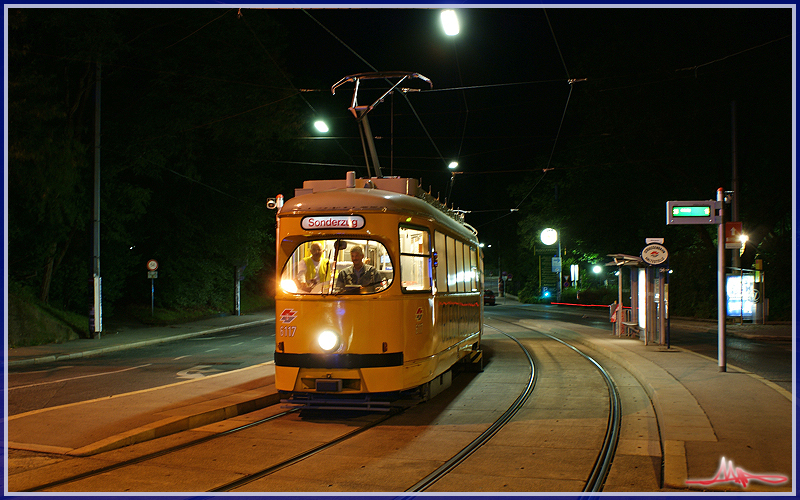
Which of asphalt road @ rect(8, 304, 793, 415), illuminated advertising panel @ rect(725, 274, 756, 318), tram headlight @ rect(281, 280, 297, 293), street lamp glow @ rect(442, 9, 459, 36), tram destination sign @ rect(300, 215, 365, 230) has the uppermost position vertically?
street lamp glow @ rect(442, 9, 459, 36)

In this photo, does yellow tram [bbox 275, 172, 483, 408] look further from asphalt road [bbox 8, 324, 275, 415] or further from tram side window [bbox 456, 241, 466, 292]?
asphalt road [bbox 8, 324, 275, 415]

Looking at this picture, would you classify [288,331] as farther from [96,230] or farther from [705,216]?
[96,230]

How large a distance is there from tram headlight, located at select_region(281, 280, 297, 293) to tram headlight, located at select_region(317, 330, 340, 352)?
2.63 ft

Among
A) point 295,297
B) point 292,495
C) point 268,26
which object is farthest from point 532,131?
point 292,495

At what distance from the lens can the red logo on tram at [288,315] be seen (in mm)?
8945

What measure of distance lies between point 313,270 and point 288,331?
3.00 ft

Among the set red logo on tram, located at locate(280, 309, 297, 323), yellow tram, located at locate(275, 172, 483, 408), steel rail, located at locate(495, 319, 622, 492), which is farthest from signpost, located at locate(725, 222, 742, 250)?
red logo on tram, located at locate(280, 309, 297, 323)

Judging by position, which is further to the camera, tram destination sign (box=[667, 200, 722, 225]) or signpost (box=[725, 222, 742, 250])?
signpost (box=[725, 222, 742, 250])

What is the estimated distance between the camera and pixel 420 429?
27.8 feet

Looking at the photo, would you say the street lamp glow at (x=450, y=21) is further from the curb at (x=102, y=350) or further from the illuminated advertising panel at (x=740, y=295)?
the illuminated advertising panel at (x=740, y=295)

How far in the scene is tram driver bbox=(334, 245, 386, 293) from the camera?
891 cm

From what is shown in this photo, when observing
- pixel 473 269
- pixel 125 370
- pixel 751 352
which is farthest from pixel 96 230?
pixel 751 352

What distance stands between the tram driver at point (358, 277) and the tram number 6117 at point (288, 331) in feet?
2.58

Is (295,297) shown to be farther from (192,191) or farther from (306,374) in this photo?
(192,191)
